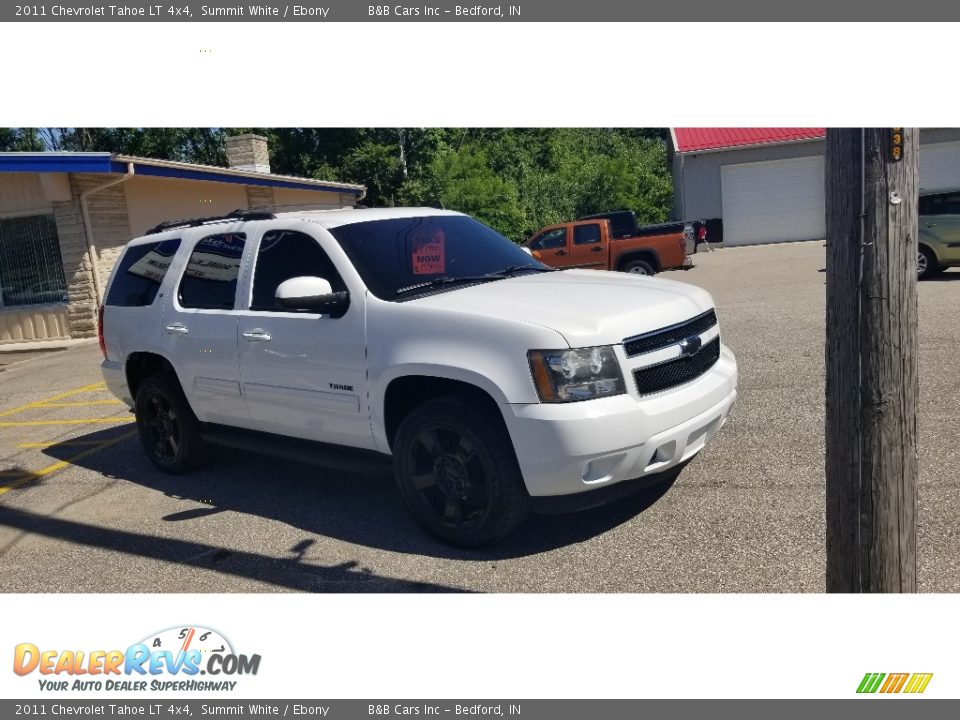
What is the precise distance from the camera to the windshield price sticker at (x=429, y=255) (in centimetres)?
489

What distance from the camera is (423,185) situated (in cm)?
2772

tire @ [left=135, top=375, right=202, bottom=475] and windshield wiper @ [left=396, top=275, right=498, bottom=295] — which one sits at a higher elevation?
windshield wiper @ [left=396, top=275, right=498, bottom=295]

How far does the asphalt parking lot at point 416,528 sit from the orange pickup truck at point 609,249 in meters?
9.74

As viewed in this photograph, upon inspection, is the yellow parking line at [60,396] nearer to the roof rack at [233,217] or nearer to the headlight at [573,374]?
the roof rack at [233,217]

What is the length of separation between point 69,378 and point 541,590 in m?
10.3

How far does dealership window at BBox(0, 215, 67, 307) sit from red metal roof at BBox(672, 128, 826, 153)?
19.4 metres

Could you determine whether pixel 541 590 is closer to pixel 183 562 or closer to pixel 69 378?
pixel 183 562

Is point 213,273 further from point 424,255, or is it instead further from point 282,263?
point 424,255

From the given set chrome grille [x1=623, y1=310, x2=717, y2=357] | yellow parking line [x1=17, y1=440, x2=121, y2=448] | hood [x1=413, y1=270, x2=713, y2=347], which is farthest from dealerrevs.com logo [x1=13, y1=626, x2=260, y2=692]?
yellow parking line [x1=17, y1=440, x2=121, y2=448]

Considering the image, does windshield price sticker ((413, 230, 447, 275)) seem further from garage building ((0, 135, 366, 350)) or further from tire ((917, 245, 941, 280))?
tire ((917, 245, 941, 280))

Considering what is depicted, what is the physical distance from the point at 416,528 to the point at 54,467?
4.02 meters

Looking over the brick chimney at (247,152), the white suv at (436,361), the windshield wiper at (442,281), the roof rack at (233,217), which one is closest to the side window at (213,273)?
the white suv at (436,361)

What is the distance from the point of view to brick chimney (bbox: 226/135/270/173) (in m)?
20.6

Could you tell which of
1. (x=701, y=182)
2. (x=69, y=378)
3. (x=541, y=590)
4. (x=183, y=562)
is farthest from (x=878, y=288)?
(x=701, y=182)
